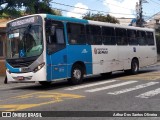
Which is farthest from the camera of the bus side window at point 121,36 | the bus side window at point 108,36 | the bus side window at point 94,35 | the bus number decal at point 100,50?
the bus side window at point 121,36

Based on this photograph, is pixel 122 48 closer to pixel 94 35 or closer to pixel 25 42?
pixel 94 35

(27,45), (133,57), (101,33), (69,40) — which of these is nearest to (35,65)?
(27,45)

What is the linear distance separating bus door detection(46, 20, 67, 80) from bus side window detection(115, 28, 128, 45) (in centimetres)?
537

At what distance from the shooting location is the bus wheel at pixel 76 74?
16594 millimetres

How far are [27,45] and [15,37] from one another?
3.25 ft

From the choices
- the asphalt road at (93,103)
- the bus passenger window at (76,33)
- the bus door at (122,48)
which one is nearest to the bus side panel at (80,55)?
the bus passenger window at (76,33)

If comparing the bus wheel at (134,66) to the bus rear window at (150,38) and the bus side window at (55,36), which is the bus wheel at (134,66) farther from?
the bus side window at (55,36)

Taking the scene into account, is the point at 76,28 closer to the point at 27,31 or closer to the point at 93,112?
the point at 27,31

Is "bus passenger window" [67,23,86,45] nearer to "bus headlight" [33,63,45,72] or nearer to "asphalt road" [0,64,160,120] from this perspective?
"bus headlight" [33,63,45,72]

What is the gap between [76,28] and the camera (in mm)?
17016

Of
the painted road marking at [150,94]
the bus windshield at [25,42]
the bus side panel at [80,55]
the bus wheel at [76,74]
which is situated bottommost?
the painted road marking at [150,94]

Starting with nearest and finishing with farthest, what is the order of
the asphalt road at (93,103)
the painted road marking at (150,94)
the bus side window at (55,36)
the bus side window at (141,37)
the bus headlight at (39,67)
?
the asphalt road at (93,103)
the painted road marking at (150,94)
the bus headlight at (39,67)
the bus side window at (55,36)
the bus side window at (141,37)

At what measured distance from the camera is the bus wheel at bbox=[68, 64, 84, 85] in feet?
54.4

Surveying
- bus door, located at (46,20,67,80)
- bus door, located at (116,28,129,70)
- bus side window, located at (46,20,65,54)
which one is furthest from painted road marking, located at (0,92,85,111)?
bus door, located at (116,28,129,70)
